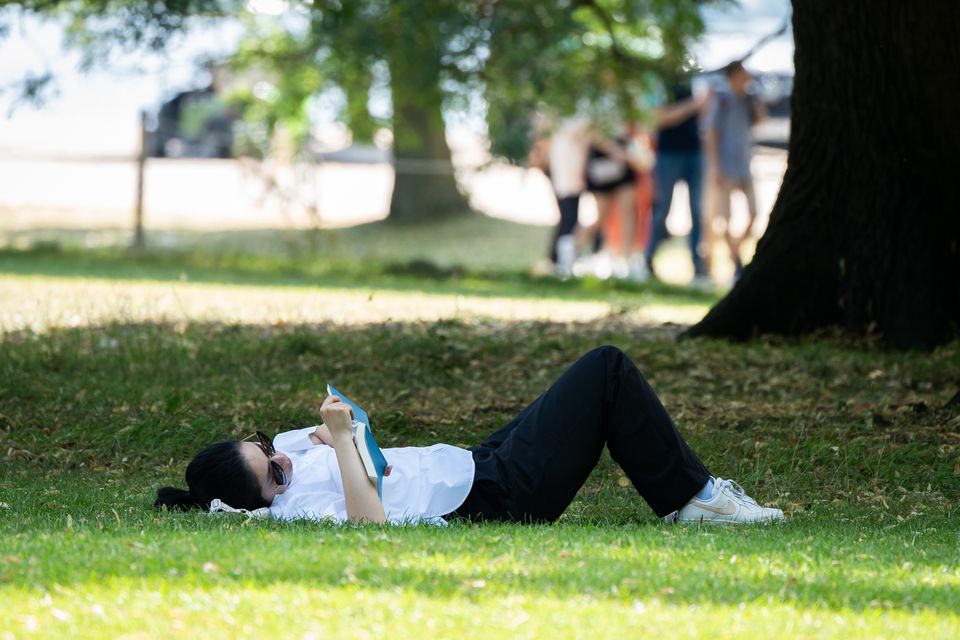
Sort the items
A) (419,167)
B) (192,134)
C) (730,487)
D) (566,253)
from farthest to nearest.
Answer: (192,134) → (419,167) → (566,253) → (730,487)

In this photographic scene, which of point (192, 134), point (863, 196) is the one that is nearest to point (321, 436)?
point (863, 196)

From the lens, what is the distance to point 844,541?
18.0 feet

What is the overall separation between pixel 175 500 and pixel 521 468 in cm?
134

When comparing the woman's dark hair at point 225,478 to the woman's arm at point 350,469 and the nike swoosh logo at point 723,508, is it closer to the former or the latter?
the woman's arm at point 350,469

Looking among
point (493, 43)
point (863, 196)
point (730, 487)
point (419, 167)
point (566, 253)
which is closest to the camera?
point (730, 487)

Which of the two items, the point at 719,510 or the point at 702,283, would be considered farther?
the point at 702,283

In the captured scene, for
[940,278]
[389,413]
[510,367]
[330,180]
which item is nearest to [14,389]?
[389,413]

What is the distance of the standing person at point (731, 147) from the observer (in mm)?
16766

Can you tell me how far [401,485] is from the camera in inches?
219

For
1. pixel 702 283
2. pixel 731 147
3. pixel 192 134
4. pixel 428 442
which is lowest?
pixel 428 442

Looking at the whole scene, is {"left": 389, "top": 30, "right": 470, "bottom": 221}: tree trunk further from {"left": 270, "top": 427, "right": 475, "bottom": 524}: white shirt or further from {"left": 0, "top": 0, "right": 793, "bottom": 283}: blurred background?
{"left": 270, "top": 427, "right": 475, "bottom": 524}: white shirt

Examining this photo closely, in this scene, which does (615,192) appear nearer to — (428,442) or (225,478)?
(428,442)

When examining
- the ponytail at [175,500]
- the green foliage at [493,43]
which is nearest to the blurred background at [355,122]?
the green foliage at [493,43]

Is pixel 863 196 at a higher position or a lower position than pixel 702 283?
higher
